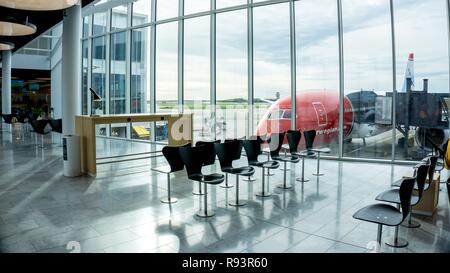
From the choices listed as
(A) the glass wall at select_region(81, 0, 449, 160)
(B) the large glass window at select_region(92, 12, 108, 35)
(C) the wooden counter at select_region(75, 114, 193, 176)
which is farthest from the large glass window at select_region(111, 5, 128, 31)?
(C) the wooden counter at select_region(75, 114, 193, 176)

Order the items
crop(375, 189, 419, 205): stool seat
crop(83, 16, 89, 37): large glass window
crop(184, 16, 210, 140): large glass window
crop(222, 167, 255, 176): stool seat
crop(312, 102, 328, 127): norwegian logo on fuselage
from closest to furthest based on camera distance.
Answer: crop(375, 189, 419, 205): stool seat
crop(222, 167, 255, 176): stool seat
crop(312, 102, 328, 127): norwegian logo on fuselage
crop(184, 16, 210, 140): large glass window
crop(83, 16, 89, 37): large glass window

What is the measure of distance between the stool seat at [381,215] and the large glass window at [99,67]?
38.7 ft

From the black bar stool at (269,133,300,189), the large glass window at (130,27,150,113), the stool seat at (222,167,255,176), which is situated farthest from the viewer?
the large glass window at (130,27,150,113)

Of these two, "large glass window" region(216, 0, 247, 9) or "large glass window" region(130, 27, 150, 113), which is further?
"large glass window" region(130, 27, 150, 113)

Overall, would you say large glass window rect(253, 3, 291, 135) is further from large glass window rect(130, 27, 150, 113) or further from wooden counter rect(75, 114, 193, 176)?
large glass window rect(130, 27, 150, 113)

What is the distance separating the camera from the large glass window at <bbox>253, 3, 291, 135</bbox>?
8727mm

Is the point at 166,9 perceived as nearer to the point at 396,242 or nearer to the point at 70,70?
the point at 70,70

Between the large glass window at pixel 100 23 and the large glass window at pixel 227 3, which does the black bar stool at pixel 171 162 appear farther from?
the large glass window at pixel 100 23

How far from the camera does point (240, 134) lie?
32.9 ft

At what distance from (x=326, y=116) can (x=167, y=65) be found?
17.0 ft

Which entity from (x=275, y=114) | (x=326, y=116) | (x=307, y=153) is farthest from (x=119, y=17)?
(x=307, y=153)

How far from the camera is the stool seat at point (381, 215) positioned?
2947mm

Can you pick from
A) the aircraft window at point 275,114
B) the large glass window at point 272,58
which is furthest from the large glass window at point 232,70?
the aircraft window at point 275,114

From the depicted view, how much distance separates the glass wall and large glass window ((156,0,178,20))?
32mm
